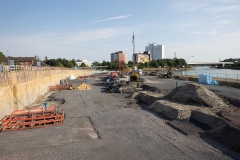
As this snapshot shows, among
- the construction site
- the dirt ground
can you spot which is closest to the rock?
the construction site

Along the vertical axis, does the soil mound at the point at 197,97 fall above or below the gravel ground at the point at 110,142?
above

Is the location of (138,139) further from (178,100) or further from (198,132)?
(178,100)

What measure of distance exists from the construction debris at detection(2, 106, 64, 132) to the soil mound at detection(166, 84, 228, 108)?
1102 cm

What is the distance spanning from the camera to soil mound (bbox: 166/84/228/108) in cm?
1750

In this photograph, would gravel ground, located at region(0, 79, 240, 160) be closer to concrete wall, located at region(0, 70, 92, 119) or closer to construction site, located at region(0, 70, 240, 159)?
construction site, located at region(0, 70, 240, 159)

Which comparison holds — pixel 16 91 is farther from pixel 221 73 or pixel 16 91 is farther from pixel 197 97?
pixel 221 73

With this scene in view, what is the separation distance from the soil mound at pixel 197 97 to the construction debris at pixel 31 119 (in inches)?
434

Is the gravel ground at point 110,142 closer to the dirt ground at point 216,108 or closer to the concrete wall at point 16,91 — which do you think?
the dirt ground at point 216,108

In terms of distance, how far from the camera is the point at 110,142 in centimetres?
1124

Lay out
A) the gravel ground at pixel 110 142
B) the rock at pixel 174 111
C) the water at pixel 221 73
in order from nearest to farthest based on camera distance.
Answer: the gravel ground at pixel 110 142, the rock at pixel 174 111, the water at pixel 221 73

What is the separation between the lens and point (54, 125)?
47.5ft

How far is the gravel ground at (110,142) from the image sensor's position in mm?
9617

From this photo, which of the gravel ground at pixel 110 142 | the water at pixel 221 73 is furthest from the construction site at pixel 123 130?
the water at pixel 221 73

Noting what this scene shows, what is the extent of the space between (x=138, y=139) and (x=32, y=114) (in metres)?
8.37
